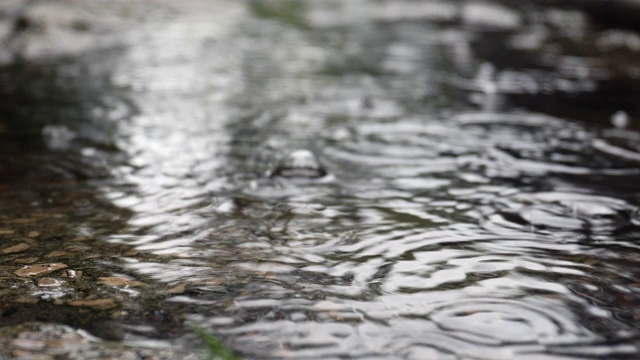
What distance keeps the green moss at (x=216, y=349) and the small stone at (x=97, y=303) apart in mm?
321

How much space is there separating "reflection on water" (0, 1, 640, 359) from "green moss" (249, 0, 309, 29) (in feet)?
17.7

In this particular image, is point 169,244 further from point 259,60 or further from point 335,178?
point 259,60

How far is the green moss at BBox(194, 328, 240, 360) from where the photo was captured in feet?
4.49

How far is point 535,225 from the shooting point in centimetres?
231

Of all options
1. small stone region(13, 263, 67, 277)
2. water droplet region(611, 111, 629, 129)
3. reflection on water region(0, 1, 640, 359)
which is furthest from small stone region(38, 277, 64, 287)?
water droplet region(611, 111, 629, 129)

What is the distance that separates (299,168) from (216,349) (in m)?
1.68

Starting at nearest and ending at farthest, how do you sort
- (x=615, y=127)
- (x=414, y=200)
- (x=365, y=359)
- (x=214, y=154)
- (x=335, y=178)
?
(x=365, y=359) → (x=414, y=200) → (x=335, y=178) → (x=214, y=154) → (x=615, y=127)

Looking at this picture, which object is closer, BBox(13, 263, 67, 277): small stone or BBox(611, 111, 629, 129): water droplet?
BBox(13, 263, 67, 277): small stone

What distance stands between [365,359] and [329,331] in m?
0.15

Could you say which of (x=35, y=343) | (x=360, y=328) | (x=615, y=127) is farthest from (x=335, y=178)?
(x=615, y=127)

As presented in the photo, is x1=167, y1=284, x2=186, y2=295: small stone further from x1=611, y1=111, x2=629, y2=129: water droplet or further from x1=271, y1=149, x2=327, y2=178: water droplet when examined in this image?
x1=611, y1=111, x2=629, y2=129: water droplet

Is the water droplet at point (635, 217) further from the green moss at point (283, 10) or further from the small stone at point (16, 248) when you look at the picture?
the green moss at point (283, 10)

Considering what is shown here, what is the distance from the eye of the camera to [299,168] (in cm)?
300

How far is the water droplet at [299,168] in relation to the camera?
298 centimetres
